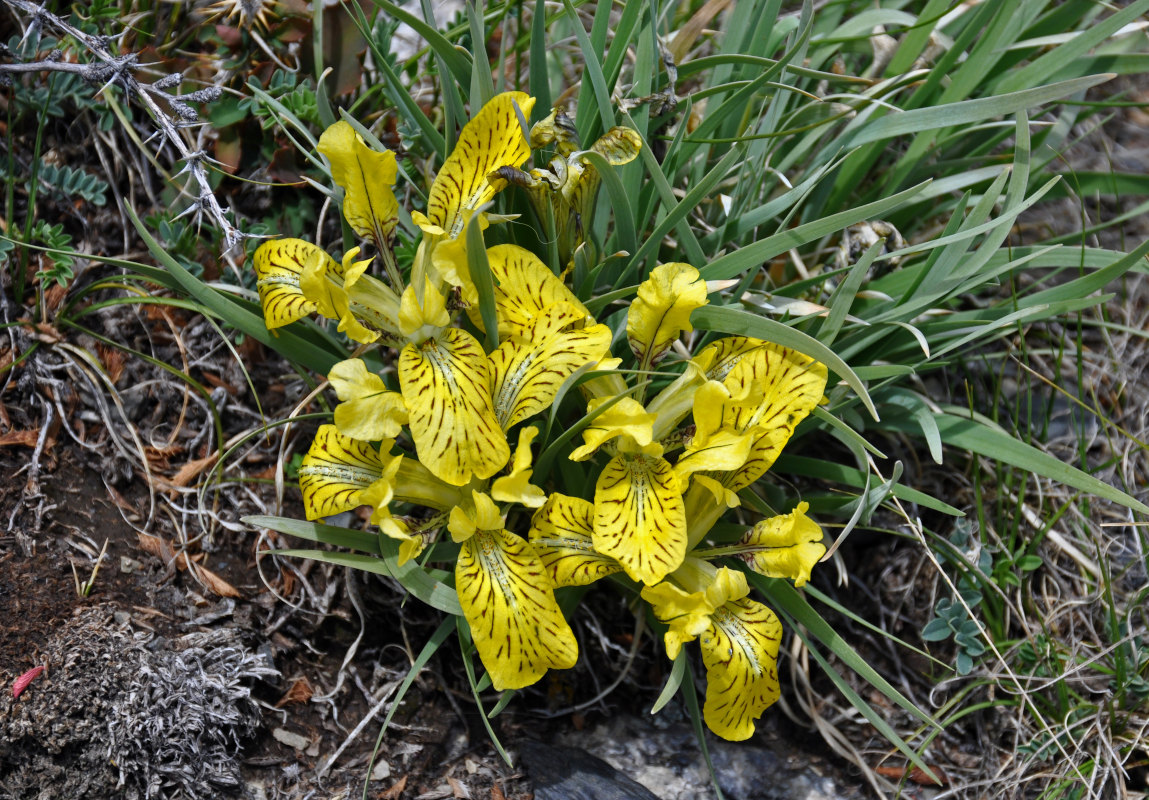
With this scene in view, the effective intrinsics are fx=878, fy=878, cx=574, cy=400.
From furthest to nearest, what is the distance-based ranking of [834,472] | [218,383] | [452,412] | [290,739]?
[218,383] < [834,472] < [290,739] < [452,412]

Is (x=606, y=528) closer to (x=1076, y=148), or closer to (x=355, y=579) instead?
(x=355, y=579)

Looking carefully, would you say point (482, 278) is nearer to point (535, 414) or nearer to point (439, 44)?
point (535, 414)

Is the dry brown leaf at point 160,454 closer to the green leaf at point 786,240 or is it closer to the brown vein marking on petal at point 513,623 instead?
the brown vein marking on petal at point 513,623

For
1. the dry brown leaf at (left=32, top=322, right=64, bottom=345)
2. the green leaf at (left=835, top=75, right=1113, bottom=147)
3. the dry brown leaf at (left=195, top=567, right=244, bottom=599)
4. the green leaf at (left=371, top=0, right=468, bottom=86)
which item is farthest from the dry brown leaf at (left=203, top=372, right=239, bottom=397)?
the green leaf at (left=835, top=75, right=1113, bottom=147)

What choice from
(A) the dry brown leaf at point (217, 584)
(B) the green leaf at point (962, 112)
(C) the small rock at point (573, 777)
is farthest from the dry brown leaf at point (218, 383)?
(B) the green leaf at point (962, 112)

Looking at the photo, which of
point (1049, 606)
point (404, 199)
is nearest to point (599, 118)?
point (404, 199)

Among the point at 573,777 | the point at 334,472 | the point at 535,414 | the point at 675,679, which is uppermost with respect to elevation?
the point at 535,414

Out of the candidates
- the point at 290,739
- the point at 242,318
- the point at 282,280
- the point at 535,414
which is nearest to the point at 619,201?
the point at 535,414
